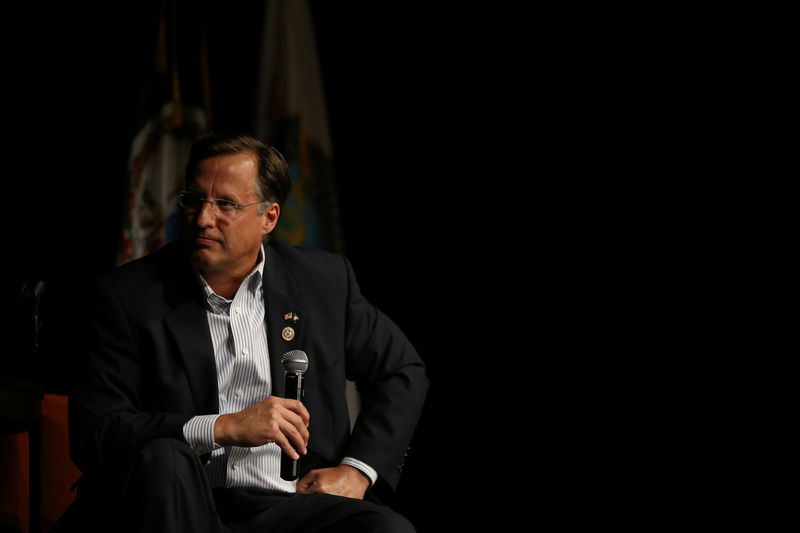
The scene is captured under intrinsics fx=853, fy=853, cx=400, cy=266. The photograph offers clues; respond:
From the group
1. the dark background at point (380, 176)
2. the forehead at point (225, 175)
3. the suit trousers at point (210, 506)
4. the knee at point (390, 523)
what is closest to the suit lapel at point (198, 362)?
the suit trousers at point (210, 506)

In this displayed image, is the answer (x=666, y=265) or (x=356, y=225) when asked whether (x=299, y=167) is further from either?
(x=666, y=265)

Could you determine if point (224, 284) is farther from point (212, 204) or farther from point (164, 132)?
point (164, 132)

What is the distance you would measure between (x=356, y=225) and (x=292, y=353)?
6.49ft

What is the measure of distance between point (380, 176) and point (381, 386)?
64.9 inches

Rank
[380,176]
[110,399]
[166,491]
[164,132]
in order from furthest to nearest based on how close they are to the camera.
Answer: [380,176] → [164,132] → [110,399] → [166,491]

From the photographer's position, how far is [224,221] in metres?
2.14

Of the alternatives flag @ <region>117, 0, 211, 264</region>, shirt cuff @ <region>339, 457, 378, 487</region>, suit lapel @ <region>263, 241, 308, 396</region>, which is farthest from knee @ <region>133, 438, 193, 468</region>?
flag @ <region>117, 0, 211, 264</region>

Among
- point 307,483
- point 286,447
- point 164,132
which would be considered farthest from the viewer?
point 164,132

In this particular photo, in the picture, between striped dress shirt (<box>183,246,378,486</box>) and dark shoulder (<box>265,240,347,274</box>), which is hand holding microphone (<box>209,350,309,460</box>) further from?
dark shoulder (<box>265,240,347,274</box>)

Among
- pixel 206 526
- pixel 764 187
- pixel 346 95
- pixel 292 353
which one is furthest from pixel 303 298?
pixel 346 95

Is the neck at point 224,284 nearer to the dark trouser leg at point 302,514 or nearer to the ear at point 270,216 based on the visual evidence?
the ear at point 270,216

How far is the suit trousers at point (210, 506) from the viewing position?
5.56ft

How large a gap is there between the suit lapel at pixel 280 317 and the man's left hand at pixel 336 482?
0.22 meters

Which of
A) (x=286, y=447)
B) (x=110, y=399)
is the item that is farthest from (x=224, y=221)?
(x=286, y=447)
